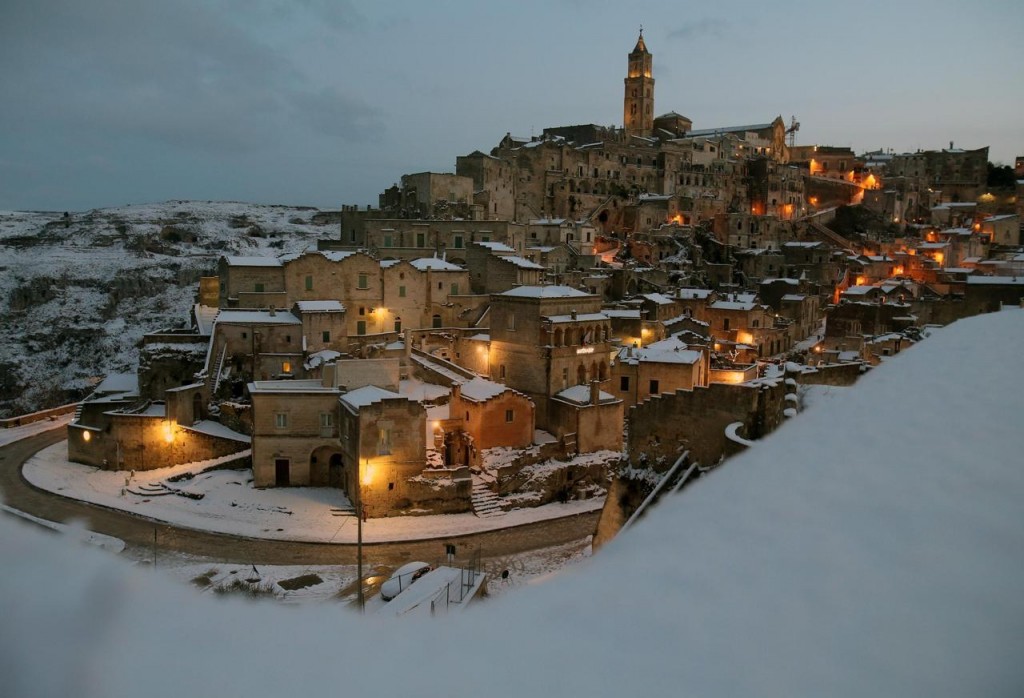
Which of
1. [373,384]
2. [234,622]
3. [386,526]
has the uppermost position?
[234,622]

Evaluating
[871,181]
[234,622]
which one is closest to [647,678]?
[234,622]

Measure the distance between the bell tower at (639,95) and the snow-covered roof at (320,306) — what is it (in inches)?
2774

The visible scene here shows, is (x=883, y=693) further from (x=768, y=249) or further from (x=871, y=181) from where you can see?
(x=871, y=181)

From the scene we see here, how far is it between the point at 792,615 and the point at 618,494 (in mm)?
11693

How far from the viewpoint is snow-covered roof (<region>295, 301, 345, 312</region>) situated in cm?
3594

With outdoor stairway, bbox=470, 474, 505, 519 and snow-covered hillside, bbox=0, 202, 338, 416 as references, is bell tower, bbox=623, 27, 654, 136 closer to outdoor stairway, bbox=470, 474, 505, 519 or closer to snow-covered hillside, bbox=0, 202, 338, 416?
snow-covered hillside, bbox=0, 202, 338, 416

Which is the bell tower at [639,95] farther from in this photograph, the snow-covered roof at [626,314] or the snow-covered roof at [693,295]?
the snow-covered roof at [626,314]

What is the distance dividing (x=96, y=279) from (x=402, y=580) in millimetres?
59250

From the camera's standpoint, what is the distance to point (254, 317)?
116ft

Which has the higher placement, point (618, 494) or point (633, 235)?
point (633, 235)

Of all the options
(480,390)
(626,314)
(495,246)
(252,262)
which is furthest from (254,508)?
(495,246)

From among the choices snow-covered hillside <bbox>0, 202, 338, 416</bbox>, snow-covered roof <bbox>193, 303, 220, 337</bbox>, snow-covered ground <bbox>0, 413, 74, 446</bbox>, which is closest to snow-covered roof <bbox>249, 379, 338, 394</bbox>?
snow-covered roof <bbox>193, 303, 220, 337</bbox>

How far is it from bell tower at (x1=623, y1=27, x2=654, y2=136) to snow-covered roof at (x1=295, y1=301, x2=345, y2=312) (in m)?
70.4

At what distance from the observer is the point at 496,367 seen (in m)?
35.3
